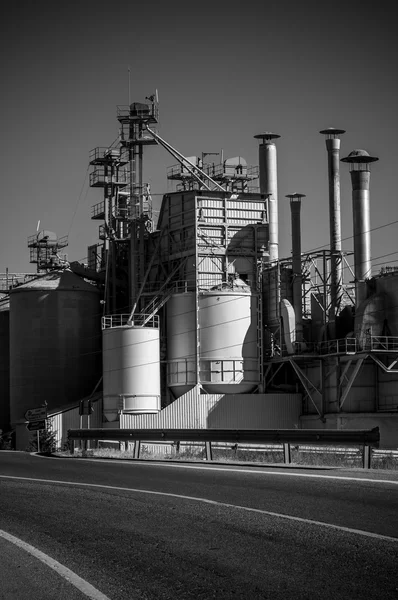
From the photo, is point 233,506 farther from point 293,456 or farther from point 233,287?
point 233,287

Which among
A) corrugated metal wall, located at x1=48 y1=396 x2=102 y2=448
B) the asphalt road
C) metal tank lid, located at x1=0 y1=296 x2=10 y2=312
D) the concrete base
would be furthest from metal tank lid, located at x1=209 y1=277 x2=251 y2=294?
the asphalt road

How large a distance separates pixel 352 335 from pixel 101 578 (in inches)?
1671

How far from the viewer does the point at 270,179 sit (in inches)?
2472

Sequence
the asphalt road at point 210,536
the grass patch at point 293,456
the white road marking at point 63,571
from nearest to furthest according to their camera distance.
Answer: the white road marking at point 63,571
the asphalt road at point 210,536
the grass patch at point 293,456

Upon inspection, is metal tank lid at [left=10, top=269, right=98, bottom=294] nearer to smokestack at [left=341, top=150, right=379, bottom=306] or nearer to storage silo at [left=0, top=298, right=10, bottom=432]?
storage silo at [left=0, top=298, right=10, bottom=432]

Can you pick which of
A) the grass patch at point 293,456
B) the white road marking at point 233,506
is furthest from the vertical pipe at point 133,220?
the white road marking at point 233,506

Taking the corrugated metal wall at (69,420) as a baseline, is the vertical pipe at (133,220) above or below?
above

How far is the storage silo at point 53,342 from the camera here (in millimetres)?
59062

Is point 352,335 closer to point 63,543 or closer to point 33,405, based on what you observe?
point 33,405

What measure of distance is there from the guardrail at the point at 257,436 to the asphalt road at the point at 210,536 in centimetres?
211

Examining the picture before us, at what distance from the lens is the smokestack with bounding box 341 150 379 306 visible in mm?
52594

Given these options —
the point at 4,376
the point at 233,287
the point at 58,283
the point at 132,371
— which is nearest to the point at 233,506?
the point at 132,371

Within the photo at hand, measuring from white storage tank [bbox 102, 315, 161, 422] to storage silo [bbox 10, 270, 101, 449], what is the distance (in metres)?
7.74

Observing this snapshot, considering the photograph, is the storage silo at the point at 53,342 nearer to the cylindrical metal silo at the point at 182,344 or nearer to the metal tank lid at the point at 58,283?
the metal tank lid at the point at 58,283
